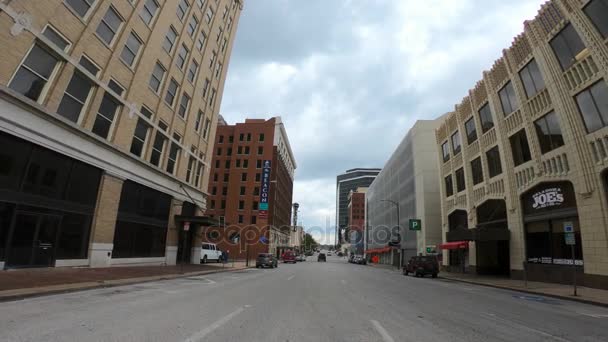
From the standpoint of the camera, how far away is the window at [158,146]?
2453 cm

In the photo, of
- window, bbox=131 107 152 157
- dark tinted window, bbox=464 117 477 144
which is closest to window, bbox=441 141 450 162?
dark tinted window, bbox=464 117 477 144

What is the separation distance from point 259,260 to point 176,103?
18.1 m

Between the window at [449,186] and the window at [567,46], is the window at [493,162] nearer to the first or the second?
the window at [449,186]

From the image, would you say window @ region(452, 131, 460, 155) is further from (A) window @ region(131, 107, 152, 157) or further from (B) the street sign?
(A) window @ region(131, 107, 152, 157)

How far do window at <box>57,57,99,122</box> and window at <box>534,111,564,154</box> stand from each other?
90.5 ft

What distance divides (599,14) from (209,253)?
35240mm

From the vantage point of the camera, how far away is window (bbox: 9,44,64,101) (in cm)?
1401

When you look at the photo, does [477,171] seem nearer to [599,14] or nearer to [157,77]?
[599,14]

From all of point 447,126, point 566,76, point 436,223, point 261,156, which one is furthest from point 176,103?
Result: point 261,156

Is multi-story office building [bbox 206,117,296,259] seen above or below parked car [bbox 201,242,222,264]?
above

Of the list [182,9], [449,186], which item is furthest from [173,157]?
[449,186]

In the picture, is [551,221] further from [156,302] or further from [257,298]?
[156,302]

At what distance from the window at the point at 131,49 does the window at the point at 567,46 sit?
87.7ft

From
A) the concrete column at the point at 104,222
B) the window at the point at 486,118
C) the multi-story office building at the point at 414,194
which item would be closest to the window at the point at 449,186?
the multi-story office building at the point at 414,194
